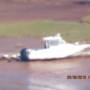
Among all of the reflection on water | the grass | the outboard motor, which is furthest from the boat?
the grass

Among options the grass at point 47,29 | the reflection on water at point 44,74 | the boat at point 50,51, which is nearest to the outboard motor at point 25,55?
the boat at point 50,51

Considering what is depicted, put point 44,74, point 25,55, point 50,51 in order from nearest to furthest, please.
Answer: point 44,74 → point 25,55 → point 50,51

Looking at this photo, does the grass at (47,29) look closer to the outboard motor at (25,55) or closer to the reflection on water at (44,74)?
the outboard motor at (25,55)

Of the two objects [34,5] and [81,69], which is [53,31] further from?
[34,5]

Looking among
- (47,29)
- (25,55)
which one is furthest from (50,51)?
(47,29)

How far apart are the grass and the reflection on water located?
5463mm

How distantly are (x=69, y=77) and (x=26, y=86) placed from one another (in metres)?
1.75

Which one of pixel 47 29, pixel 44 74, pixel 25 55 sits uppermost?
pixel 47 29

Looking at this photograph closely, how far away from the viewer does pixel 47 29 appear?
30.8 m

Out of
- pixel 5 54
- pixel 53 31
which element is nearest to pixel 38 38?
pixel 53 31

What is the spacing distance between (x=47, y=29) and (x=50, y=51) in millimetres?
7245

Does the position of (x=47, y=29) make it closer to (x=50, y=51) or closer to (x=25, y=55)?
(x=50, y=51)

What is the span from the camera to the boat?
76.4 ft

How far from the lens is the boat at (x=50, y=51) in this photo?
23.3 meters
